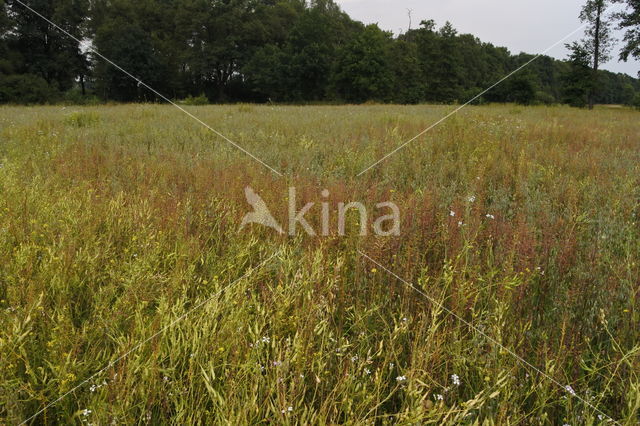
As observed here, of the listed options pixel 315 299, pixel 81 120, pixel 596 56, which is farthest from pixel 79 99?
pixel 596 56

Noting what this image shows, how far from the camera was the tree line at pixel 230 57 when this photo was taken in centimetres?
4188

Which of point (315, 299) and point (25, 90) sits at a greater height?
point (25, 90)

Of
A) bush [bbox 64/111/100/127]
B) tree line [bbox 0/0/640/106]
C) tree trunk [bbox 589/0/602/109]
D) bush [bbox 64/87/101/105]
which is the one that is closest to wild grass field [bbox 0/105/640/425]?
bush [bbox 64/111/100/127]

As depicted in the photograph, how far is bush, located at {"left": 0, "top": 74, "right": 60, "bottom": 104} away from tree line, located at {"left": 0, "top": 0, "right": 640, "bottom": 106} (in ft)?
15.8

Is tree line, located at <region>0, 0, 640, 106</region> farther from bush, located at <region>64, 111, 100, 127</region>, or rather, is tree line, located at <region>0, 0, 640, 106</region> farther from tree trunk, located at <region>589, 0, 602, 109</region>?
bush, located at <region>64, 111, 100, 127</region>

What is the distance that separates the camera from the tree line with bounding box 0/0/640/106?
41.9m

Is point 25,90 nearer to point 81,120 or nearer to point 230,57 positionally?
point 230,57

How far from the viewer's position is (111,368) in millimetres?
1609

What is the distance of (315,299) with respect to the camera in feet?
6.42

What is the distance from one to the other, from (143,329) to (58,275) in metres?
0.81

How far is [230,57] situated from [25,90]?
86.8 ft

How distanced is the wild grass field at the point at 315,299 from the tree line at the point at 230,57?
39302mm

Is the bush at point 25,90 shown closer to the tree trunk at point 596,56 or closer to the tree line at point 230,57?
the tree line at point 230,57

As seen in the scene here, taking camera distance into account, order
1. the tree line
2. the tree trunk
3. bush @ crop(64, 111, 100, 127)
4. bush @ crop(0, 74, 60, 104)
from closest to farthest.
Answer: bush @ crop(64, 111, 100, 127) → the tree trunk → bush @ crop(0, 74, 60, 104) → the tree line
